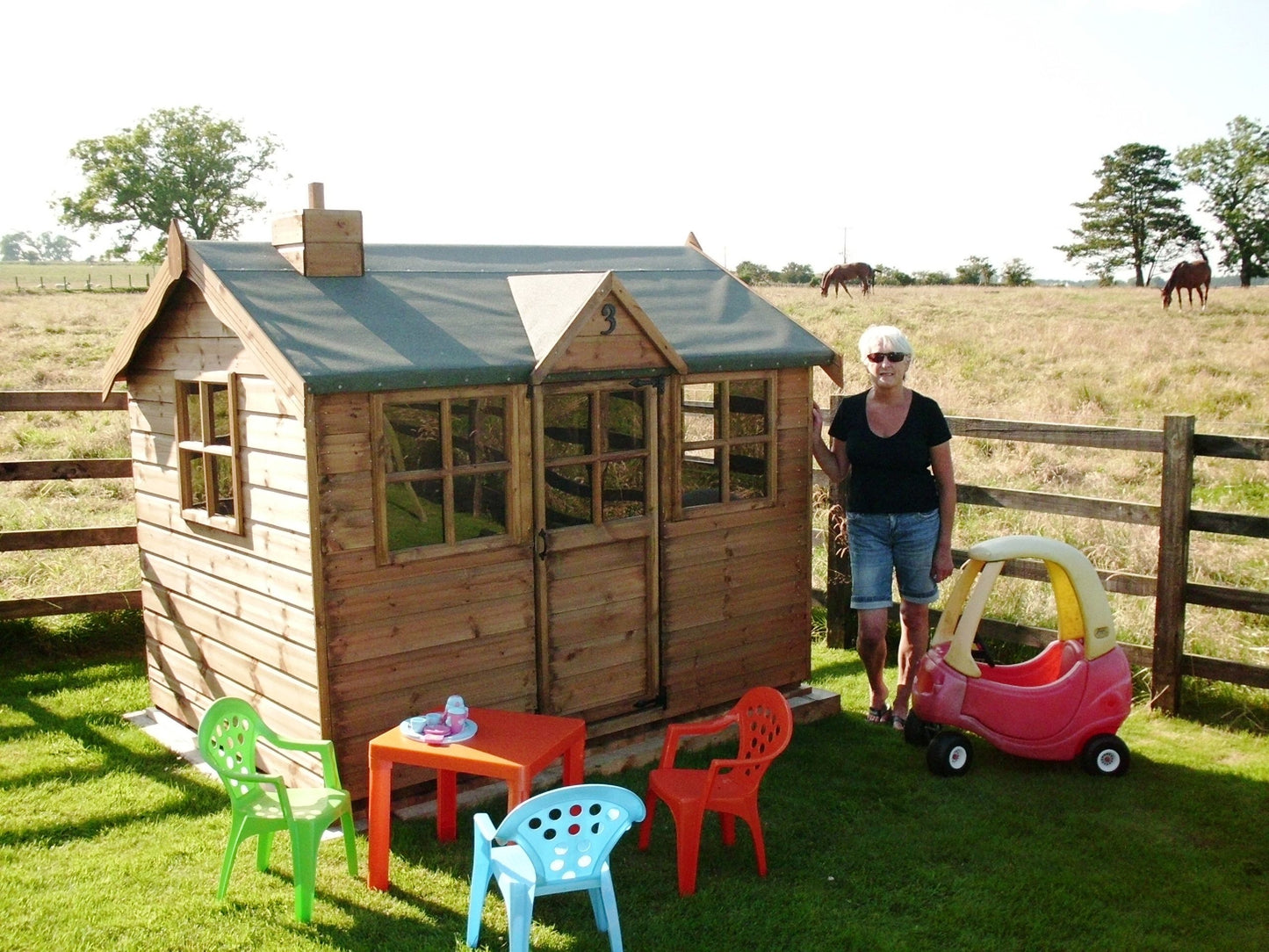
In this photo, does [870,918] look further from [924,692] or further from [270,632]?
[270,632]

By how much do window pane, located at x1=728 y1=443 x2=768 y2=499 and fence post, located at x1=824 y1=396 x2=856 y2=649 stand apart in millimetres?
1399

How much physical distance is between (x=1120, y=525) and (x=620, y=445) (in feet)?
20.2

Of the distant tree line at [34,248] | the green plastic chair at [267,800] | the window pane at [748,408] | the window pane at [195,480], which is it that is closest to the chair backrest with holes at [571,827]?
the green plastic chair at [267,800]

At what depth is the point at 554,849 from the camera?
12.9ft

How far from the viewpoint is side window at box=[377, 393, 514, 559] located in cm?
525

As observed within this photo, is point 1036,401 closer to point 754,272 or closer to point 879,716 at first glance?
point 879,716

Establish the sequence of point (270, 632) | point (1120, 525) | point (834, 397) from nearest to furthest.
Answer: point (270, 632), point (834, 397), point (1120, 525)

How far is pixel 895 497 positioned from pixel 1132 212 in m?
60.8

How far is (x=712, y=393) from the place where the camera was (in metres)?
6.49

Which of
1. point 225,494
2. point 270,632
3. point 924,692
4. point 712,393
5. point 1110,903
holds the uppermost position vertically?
point 712,393

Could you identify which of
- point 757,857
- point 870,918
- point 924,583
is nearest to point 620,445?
point 924,583

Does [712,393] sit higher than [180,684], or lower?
higher

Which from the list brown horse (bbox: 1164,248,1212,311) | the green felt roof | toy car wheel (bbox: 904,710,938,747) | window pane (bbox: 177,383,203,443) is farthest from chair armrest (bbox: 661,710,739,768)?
brown horse (bbox: 1164,248,1212,311)

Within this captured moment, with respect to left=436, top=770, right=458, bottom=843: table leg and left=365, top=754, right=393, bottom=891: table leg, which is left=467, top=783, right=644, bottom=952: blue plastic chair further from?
left=436, top=770, right=458, bottom=843: table leg
